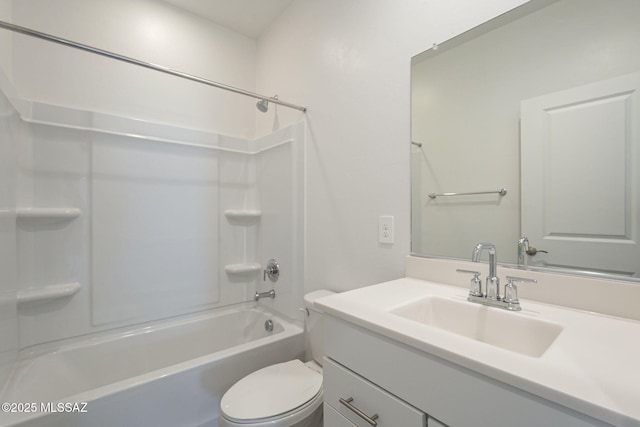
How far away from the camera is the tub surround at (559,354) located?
0.41 metres

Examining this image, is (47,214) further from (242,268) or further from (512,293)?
(512,293)

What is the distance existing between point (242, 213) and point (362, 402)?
5.60 feet

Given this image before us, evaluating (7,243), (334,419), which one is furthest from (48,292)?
(334,419)

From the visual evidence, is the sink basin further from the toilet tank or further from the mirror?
the toilet tank

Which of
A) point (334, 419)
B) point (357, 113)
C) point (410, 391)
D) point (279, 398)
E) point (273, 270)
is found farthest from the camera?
point (273, 270)

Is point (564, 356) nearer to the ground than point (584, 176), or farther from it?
nearer to the ground

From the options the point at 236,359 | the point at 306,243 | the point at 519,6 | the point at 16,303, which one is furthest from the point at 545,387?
the point at 16,303

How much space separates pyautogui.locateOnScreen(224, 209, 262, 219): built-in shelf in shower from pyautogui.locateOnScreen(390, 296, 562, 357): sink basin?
1.60 meters

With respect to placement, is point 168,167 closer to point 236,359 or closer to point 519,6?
point 236,359

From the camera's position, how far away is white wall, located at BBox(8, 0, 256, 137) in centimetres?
158

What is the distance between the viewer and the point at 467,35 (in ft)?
3.47

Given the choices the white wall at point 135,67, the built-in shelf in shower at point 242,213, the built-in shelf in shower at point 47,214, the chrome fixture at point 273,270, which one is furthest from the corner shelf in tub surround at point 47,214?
the chrome fixture at point 273,270

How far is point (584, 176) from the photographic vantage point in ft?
2.69

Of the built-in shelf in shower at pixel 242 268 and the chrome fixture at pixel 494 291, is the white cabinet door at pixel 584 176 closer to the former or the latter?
the chrome fixture at pixel 494 291
